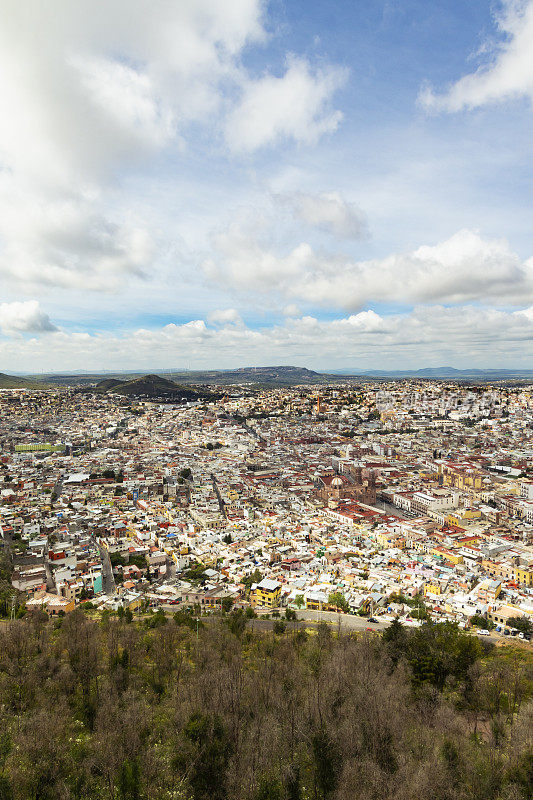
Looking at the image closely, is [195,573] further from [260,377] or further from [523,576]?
[260,377]

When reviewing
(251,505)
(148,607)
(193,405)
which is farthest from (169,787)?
(193,405)

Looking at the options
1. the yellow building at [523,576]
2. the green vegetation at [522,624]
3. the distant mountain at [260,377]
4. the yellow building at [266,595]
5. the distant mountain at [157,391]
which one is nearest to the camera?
the green vegetation at [522,624]

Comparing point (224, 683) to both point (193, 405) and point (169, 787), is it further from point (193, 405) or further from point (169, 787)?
point (193, 405)

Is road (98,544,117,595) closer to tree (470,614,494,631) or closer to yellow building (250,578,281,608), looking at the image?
yellow building (250,578,281,608)

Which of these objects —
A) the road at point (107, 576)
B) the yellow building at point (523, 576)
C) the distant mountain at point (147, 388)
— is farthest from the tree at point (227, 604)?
the distant mountain at point (147, 388)

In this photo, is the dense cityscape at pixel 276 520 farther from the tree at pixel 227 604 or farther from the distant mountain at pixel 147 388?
the distant mountain at pixel 147 388

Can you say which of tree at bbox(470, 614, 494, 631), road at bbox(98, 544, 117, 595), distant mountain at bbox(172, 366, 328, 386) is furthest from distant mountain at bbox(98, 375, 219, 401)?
tree at bbox(470, 614, 494, 631)

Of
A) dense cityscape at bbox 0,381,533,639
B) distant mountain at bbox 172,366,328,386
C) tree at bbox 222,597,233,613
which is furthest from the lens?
distant mountain at bbox 172,366,328,386
